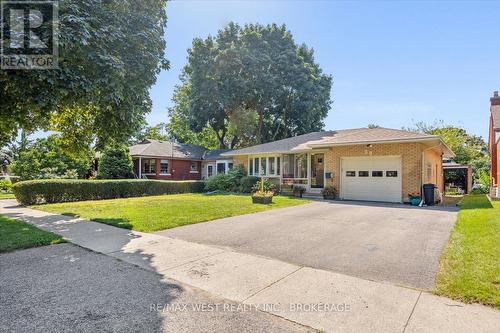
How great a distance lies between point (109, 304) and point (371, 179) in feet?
47.1

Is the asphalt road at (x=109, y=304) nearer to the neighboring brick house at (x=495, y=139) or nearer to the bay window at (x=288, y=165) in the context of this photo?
the bay window at (x=288, y=165)

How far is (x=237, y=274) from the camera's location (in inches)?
174

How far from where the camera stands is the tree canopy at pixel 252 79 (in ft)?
103

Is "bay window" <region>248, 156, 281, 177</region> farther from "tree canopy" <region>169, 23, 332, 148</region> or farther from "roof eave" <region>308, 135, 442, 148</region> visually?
"tree canopy" <region>169, 23, 332, 148</region>

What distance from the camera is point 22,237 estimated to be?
6.62 meters

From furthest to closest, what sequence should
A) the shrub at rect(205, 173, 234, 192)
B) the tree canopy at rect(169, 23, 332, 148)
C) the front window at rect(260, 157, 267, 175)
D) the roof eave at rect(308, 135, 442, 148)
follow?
1. the tree canopy at rect(169, 23, 332, 148)
2. the shrub at rect(205, 173, 234, 192)
3. the front window at rect(260, 157, 267, 175)
4. the roof eave at rect(308, 135, 442, 148)

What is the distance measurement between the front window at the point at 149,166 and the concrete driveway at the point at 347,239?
61.1ft

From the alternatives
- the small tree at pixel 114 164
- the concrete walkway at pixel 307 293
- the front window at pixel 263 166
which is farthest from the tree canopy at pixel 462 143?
the concrete walkway at pixel 307 293

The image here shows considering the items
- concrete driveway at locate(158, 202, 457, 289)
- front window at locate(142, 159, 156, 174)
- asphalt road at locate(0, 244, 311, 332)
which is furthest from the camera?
front window at locate(142, 159, 156, 174)

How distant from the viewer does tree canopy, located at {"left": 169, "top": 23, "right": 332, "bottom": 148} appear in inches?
1241

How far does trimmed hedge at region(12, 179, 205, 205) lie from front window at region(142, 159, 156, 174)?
6533mm

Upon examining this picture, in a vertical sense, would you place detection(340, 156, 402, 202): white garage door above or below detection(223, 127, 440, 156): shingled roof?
below

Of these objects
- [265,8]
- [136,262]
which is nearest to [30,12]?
[136,262]

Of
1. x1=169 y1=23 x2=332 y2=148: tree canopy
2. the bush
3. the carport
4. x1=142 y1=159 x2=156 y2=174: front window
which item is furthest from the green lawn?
x1=169 y1=23 x2=332 y2=148: tree canopy
